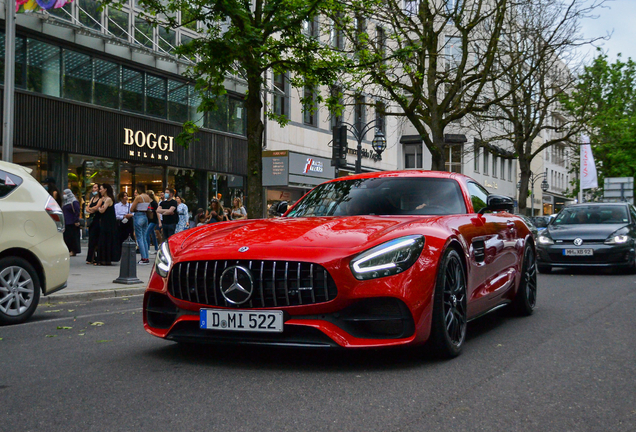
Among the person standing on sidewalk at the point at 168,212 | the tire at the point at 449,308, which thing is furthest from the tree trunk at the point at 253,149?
the tire at the point at 449,308

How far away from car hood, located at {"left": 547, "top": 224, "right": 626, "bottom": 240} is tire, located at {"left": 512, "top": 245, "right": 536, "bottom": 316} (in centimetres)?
719

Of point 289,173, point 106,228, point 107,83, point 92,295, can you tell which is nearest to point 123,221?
point 106,228

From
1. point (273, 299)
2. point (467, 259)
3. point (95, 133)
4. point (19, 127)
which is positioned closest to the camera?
point (273, 299)

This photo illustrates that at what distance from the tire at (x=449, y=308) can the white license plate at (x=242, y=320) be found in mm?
1071

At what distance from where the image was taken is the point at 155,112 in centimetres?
2583

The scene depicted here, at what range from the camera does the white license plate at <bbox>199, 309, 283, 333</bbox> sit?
465 centimetres

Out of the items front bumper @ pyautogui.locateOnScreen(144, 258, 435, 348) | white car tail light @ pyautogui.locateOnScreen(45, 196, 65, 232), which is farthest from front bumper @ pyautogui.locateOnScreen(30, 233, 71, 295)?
front bumper @ pyautogui.locateOnScreen(144, 258, 435, 348)

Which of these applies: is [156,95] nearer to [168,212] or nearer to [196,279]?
[168,212]

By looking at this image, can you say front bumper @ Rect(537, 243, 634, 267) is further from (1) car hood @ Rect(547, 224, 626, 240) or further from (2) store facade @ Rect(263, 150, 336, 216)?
(2) store facade @ Rect(263, 150, 336, 216)

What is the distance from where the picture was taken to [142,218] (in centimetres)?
1680

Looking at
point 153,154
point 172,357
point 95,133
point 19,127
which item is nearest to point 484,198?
point 172,357

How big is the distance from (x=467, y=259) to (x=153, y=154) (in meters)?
21.2

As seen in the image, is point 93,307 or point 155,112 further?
point 155,112

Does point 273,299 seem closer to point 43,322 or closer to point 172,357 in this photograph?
point 172,357
